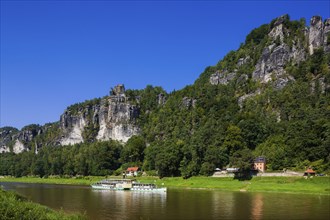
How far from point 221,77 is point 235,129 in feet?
246

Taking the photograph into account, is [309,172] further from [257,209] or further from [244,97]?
[244,97]

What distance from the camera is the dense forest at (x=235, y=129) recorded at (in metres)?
102

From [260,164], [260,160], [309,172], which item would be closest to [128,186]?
[260,164]

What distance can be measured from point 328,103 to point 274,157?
34121 millimetres

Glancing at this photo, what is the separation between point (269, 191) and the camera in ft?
275

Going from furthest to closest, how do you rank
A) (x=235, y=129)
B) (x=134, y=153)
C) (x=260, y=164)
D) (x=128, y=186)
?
(x=134, y=153) < (x=235, y=129) < (x=260, y=164) < (x=128, y=186)

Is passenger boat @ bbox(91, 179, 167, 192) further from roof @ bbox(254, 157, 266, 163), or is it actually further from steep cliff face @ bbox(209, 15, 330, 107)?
steep cliff face @ bbox(209, 15, 330, 107)

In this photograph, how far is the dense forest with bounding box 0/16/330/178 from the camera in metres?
102

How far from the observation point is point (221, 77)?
19112 centimetres

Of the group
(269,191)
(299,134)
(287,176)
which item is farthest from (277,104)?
(269,191)

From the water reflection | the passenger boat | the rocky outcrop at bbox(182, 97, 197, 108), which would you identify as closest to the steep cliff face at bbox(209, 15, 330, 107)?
the rocky outcrop at bbox(182, 97, 197, 108)

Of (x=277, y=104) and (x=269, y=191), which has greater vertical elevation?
(x=277, y=104)

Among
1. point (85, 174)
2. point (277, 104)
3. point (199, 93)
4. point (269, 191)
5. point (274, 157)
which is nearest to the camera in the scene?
point (269, 191)

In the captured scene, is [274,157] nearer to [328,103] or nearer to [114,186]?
[328,103]
